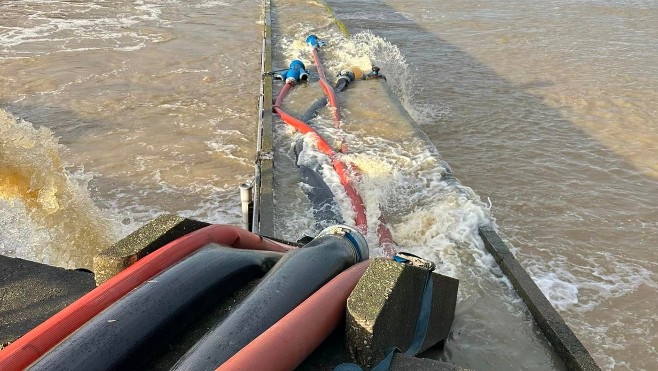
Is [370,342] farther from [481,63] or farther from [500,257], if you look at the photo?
[481,63]

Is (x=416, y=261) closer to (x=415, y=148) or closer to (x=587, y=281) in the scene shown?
(x=587, y=281)

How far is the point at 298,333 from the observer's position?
228 cm

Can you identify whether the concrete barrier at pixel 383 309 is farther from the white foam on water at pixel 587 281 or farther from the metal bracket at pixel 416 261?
the white foam on water at pixel 587 281

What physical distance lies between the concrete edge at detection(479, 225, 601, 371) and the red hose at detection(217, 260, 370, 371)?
2061 mm

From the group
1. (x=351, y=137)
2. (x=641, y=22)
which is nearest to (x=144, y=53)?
(x=351, y=137)

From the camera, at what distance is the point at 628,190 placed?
6871 mm

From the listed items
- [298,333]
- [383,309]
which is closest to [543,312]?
[383,309]

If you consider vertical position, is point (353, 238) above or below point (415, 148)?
above

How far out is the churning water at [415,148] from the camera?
506cm

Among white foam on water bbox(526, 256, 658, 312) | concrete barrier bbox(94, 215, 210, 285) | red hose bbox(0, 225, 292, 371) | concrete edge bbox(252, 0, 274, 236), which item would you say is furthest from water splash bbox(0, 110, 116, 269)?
white foam on water bbox(526, 256, 658, 312)

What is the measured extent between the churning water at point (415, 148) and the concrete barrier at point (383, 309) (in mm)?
1211

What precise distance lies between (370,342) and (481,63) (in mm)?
11147

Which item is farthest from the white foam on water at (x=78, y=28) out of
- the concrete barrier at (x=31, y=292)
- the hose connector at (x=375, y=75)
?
the concrete barrier at (x=31, y=292)

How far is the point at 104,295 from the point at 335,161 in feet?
13.9
